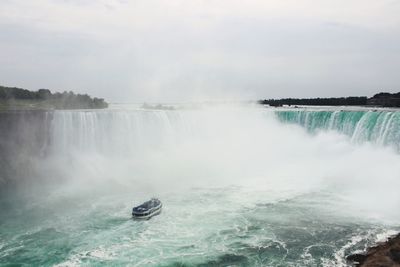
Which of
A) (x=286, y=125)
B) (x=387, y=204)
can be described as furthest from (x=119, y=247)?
(x=286, y=125)

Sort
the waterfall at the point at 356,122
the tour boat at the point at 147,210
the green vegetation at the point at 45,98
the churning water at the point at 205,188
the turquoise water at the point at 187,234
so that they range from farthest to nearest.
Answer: the green vegetation at the point at 45,98, the waterfall at the point at 356,122, the tour boat at the point at 147,210, the churning water at the point at 205,188, the turquoise water at the point at 187,234

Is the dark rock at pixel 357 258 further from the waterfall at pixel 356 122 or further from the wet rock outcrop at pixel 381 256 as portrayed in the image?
the waterfall at pixel 356 122

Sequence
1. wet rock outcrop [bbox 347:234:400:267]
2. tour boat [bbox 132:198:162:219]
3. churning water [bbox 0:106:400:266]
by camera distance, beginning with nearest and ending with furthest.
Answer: wet rock outcrop [bbox 347:234:400:267]
churning water [bbox 0:106:400:266]
tour boat [bbox 132:198:162:219]

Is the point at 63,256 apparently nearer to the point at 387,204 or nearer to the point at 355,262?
the point at 355,262

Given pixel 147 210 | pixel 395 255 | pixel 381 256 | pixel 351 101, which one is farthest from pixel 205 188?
pixel 351 101

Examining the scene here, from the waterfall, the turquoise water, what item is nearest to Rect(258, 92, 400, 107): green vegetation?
the waterfall

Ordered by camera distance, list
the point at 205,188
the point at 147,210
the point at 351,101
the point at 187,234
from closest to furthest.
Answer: the point at 187,234 < the point at 147,210 < the point at 205,188 < the point at 351,101

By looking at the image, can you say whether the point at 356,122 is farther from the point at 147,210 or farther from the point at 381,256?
the point at 381,256

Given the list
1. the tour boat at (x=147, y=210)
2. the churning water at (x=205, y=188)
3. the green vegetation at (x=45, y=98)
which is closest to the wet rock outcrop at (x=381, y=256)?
the churning water at (x=205, y=188)

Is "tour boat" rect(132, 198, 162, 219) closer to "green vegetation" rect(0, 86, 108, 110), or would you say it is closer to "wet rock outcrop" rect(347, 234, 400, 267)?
"wet rock outcrop" rect(347, 234, 400, 267)
